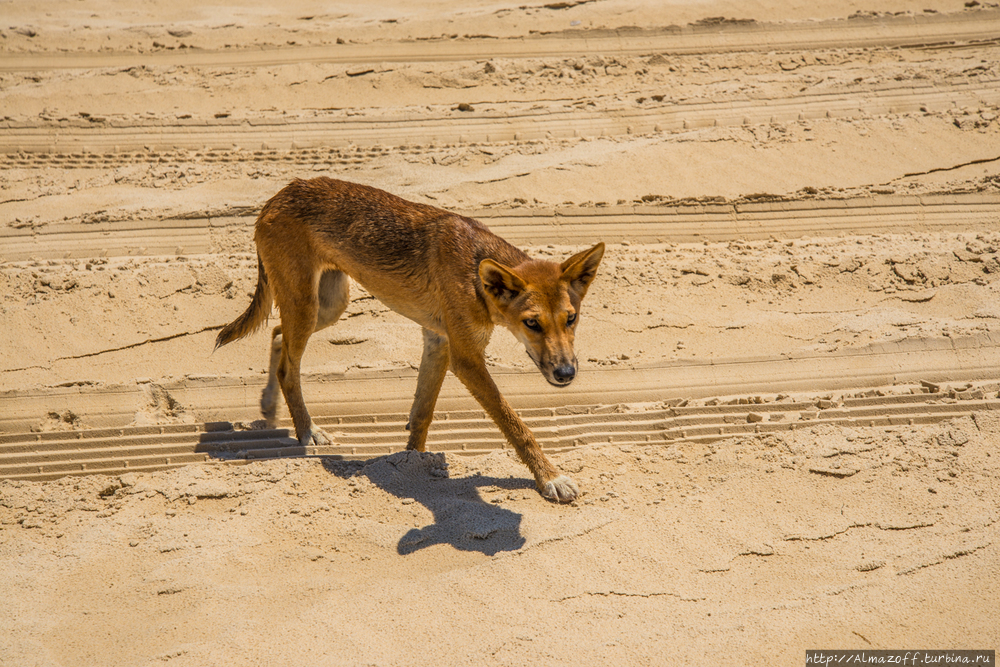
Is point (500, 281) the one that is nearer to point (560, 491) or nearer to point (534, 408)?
point (560, 491)

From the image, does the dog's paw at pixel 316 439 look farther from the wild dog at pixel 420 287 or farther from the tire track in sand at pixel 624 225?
the tire track in sand at pixel 624 225

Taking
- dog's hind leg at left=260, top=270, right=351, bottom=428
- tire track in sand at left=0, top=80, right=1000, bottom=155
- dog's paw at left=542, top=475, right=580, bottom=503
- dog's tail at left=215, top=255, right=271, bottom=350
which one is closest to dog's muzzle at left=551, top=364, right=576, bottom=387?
dog's paw at left=542, top=475, right=580, bottom=503

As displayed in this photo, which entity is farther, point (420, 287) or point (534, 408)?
point (534, 408)

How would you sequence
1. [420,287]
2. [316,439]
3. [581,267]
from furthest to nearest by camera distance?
[316,439]
[420,287]
[581,267]

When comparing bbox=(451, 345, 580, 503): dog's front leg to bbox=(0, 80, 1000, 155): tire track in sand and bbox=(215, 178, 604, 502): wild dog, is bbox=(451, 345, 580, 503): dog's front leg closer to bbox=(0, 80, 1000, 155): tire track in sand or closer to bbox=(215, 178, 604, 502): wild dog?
bbox=(215, 178, 604, 502): wild dog

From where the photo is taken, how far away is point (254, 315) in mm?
6246

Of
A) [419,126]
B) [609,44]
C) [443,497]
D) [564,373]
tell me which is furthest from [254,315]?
[609,44]

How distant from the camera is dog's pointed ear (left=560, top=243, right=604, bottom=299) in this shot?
5070 mm

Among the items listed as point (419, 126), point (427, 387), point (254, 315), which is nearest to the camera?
point (427, 387)

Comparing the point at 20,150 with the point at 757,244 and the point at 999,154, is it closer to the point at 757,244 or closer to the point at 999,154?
the point at 757,244

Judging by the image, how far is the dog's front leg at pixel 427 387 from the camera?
5.79 metres

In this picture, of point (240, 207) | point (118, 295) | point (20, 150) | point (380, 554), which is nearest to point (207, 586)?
point (380, 554)

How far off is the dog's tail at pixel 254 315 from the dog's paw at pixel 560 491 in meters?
2.59

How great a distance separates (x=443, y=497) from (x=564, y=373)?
1.26m
